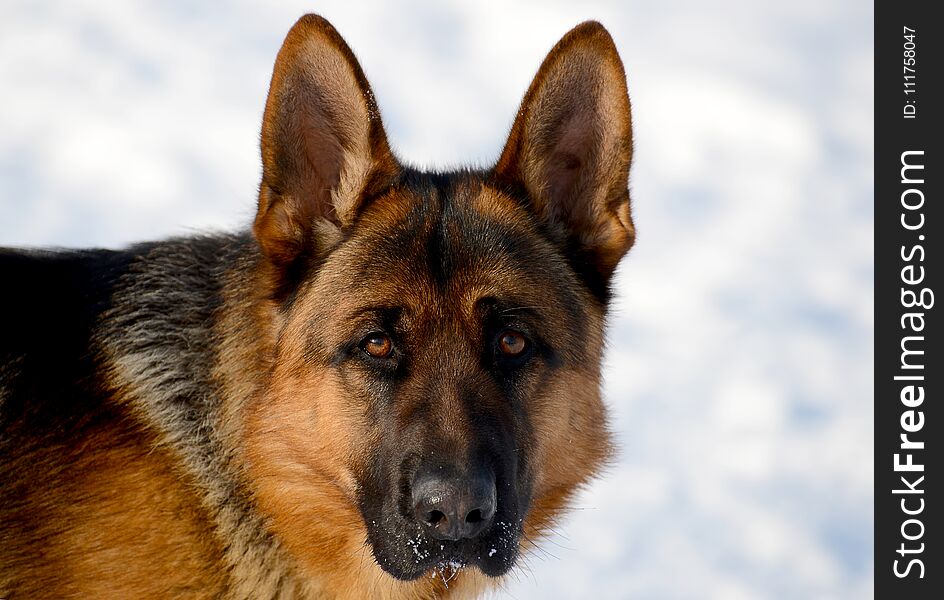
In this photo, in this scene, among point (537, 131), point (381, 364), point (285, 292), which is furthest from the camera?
point (537, 131)

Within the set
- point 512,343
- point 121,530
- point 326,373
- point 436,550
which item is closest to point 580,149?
point 512,343

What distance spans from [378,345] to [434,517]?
86 centimetres

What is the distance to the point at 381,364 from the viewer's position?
4.50m

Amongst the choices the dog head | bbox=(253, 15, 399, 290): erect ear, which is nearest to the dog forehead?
the dog head

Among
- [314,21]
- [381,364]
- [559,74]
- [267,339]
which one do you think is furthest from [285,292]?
[559,74]

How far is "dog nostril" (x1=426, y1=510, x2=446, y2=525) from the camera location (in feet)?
13.4

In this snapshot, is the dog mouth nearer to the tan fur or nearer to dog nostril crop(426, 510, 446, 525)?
dog nostril crop(426, 510, 446, 525)

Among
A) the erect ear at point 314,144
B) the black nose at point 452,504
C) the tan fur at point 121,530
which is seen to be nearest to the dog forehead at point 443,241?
the erect ear at point 314,144

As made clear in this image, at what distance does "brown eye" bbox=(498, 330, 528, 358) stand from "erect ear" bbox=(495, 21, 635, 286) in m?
0.77

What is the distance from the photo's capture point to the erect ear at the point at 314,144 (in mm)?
4637

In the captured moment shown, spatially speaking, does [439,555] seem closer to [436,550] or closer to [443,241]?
[436,550]

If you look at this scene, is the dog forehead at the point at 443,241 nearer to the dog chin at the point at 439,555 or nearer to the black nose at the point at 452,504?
the black nose at the point at 452,504
